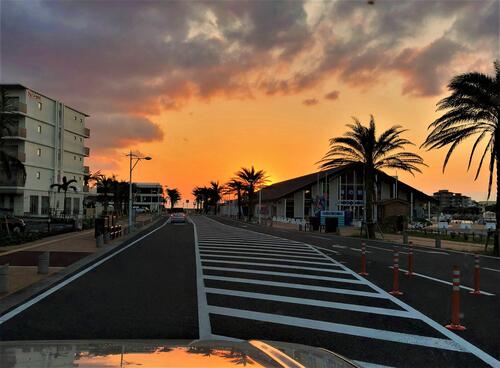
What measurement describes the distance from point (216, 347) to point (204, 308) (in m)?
6.00

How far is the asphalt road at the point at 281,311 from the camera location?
23.0 ft

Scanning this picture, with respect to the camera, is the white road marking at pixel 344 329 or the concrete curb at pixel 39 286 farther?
the concrete curb at pixel 39 286

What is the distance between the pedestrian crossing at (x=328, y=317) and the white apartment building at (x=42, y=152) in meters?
47.4

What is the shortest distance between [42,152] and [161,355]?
2562 inches

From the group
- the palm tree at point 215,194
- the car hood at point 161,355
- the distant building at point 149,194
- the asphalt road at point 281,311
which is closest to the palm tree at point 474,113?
the asphalt road at point 281,311

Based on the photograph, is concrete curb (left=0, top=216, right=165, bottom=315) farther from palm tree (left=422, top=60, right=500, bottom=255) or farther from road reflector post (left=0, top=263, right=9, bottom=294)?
palm tree (left=422, top=60, right=500, bottom=255)

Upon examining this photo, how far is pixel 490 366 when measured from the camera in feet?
19.7

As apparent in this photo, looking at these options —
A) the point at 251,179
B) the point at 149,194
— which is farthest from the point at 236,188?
the point at 149,194

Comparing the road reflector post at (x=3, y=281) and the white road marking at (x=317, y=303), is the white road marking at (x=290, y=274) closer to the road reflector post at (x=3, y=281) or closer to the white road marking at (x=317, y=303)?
the white road marking at (x=317, y=303)

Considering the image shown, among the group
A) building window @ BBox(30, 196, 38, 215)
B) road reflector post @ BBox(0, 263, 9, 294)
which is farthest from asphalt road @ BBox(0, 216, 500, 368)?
building window @ BBox(30, 196, 38, 215)

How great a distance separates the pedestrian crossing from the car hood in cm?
305

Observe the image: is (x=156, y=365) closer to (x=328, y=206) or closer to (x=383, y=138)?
(x=383, y=138)

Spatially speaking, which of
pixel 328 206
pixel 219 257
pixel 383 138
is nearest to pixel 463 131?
pixel 383 138

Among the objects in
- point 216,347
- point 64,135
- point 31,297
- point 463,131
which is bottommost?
point 31,297
